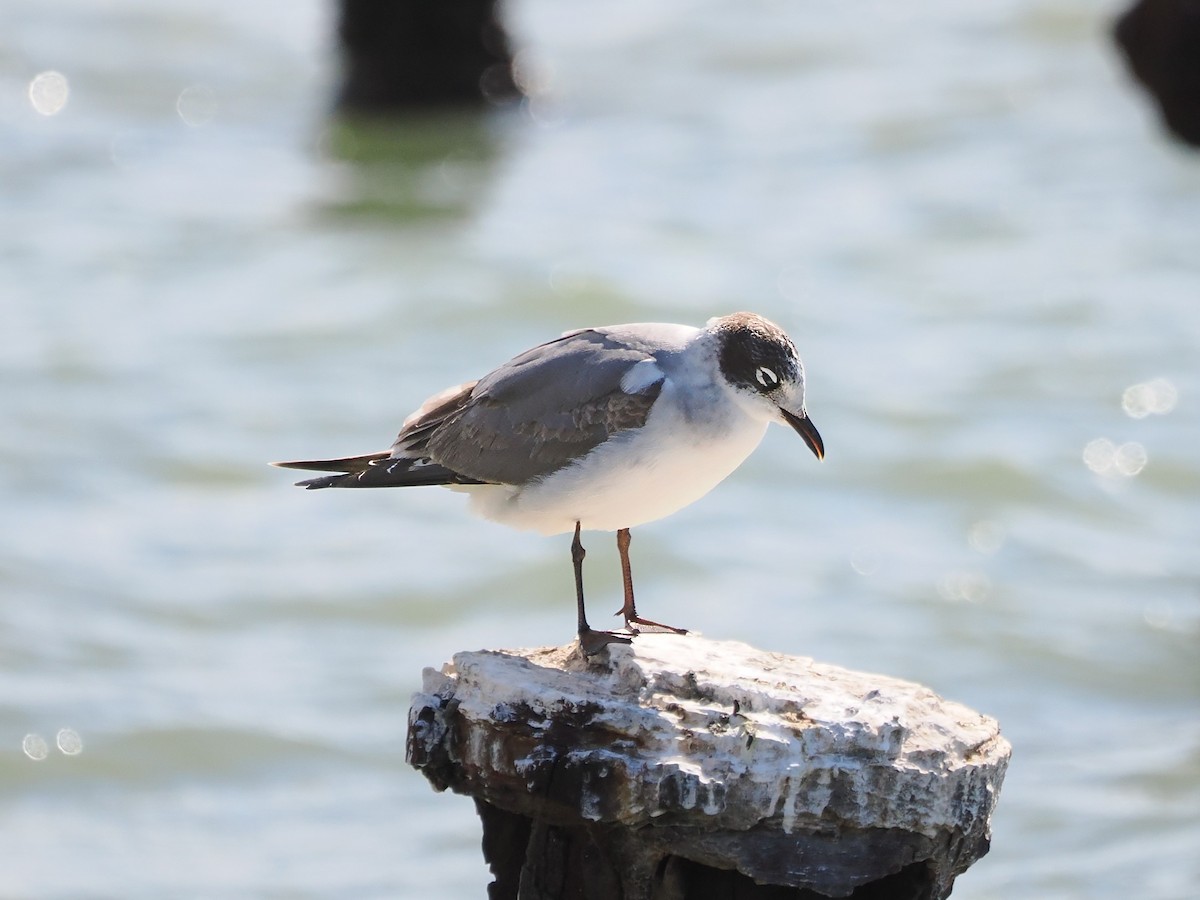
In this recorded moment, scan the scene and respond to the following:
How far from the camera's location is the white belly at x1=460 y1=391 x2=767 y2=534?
5.93 m

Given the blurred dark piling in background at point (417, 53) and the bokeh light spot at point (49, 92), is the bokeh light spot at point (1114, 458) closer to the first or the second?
the blurred dark piling in background at point (417, 53)

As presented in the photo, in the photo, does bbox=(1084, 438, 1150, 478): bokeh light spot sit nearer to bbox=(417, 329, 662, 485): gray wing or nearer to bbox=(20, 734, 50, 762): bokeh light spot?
bbox=(20, 734, 50, 762): bokeh light spot

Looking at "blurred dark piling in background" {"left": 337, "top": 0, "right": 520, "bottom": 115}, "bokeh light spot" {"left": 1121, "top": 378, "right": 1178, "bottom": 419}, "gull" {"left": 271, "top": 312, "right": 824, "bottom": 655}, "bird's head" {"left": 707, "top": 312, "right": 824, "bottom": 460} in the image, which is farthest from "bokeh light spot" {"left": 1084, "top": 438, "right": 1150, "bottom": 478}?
"blurred dark piling in background" {"left": 337, "top": 0, "right": 520, "bottom": 115}

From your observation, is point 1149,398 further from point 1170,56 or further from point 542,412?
point 542,412

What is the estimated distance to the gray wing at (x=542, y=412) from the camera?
6039mm

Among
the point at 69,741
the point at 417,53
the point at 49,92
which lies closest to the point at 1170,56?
the point at 69,741

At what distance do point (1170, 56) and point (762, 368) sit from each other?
287 inches

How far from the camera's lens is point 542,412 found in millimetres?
6223

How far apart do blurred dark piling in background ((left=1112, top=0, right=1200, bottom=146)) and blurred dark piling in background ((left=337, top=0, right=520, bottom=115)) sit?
997 cm

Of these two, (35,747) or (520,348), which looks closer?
(35,747)

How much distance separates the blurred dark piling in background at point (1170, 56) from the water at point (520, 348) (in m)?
3.13

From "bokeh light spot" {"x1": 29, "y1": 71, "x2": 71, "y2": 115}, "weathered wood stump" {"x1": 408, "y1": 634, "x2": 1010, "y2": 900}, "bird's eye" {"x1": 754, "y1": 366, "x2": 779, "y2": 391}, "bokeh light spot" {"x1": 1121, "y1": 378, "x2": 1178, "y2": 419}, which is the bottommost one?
"weathered wood stump" {"x1": 408, "y1": 634, "x2": 1010, "y2": 900}

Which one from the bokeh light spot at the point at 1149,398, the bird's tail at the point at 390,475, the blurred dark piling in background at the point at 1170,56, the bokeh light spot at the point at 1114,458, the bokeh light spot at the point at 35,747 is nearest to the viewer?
the bird's tail at the point at 390,475

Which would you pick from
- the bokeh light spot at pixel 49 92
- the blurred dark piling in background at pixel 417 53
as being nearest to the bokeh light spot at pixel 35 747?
the blurred dark piling in background at pixel 417 53
